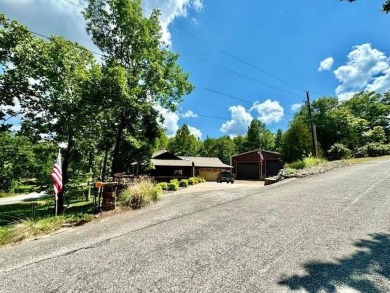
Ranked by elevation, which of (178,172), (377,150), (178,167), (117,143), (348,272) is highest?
(377,150)

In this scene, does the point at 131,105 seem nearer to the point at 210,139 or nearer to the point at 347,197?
the point at 347,197

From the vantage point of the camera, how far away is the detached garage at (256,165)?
44219mm

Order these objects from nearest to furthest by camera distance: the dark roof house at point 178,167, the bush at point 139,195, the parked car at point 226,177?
the bush at point 139,195, the parked car at point 226,177, the dark roof house at point 178,167

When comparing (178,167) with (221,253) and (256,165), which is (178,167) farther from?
(221,253)

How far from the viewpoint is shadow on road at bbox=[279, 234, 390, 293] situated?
11.6 feet

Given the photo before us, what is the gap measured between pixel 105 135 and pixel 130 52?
6.31 metres

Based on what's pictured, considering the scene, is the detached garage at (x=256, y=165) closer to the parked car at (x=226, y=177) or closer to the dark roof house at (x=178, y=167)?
the dark roof house at (x=178, y=167)

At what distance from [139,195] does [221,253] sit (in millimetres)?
5578

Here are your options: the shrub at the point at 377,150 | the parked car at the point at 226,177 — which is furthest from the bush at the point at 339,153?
the parked car at the point at 226,177

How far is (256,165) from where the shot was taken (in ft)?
149

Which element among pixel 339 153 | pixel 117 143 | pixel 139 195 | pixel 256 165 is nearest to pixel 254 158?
pixel 256 165

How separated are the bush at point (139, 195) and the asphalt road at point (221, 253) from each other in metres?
1.31

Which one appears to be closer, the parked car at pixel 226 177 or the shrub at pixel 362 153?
the shrub at pixel 362 153

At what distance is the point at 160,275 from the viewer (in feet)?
13.3
